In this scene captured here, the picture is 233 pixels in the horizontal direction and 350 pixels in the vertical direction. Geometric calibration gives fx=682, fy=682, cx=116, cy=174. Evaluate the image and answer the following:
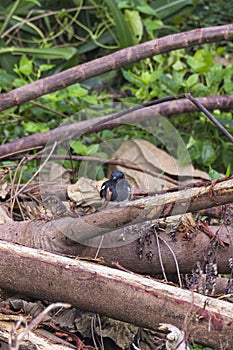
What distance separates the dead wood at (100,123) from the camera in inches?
115

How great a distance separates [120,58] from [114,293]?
1353 mm

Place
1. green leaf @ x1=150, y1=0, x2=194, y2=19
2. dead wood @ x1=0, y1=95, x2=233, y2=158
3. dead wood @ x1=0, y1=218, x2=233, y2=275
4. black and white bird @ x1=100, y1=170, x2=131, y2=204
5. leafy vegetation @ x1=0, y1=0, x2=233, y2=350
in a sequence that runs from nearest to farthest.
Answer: dead wood @ x1=0, y1=218, x2=233, y2=275, black and white bird @ x1=100, y1=170, x2=131, y2=204, dead wood @ x1=0, y1=95, x2=233, y2=158, leafy vegetation @ x1=0, y1=0, x2=233, y2=350, green leaf @ x1=150, y1=0, x2=194, y2=19

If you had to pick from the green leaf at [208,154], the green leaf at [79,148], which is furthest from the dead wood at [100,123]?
the green leaf at [208,154]

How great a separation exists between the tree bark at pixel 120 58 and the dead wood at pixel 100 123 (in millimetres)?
209

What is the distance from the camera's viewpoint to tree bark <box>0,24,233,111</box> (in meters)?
2.67

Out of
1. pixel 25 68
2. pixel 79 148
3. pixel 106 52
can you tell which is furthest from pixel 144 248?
pixel 106 52

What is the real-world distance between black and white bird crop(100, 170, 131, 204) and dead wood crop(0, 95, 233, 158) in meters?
0.67

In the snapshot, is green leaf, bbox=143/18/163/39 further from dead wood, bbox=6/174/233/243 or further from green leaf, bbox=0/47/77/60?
dead wood, bbox=6/174/233/243

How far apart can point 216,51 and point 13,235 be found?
2769mm

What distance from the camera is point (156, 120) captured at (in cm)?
333

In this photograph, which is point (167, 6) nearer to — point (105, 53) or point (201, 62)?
point (105, 53)

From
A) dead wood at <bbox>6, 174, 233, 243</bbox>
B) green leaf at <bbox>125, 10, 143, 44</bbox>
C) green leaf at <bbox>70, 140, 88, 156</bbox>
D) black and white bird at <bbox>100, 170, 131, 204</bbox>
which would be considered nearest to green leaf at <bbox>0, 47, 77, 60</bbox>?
green leaf at <bbox>125, 10, 143, 44</bbox>

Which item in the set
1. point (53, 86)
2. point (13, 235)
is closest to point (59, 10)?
point (53, 86)

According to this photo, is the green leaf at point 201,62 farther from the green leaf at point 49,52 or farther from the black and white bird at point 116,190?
the black and white bird at point 116,190
